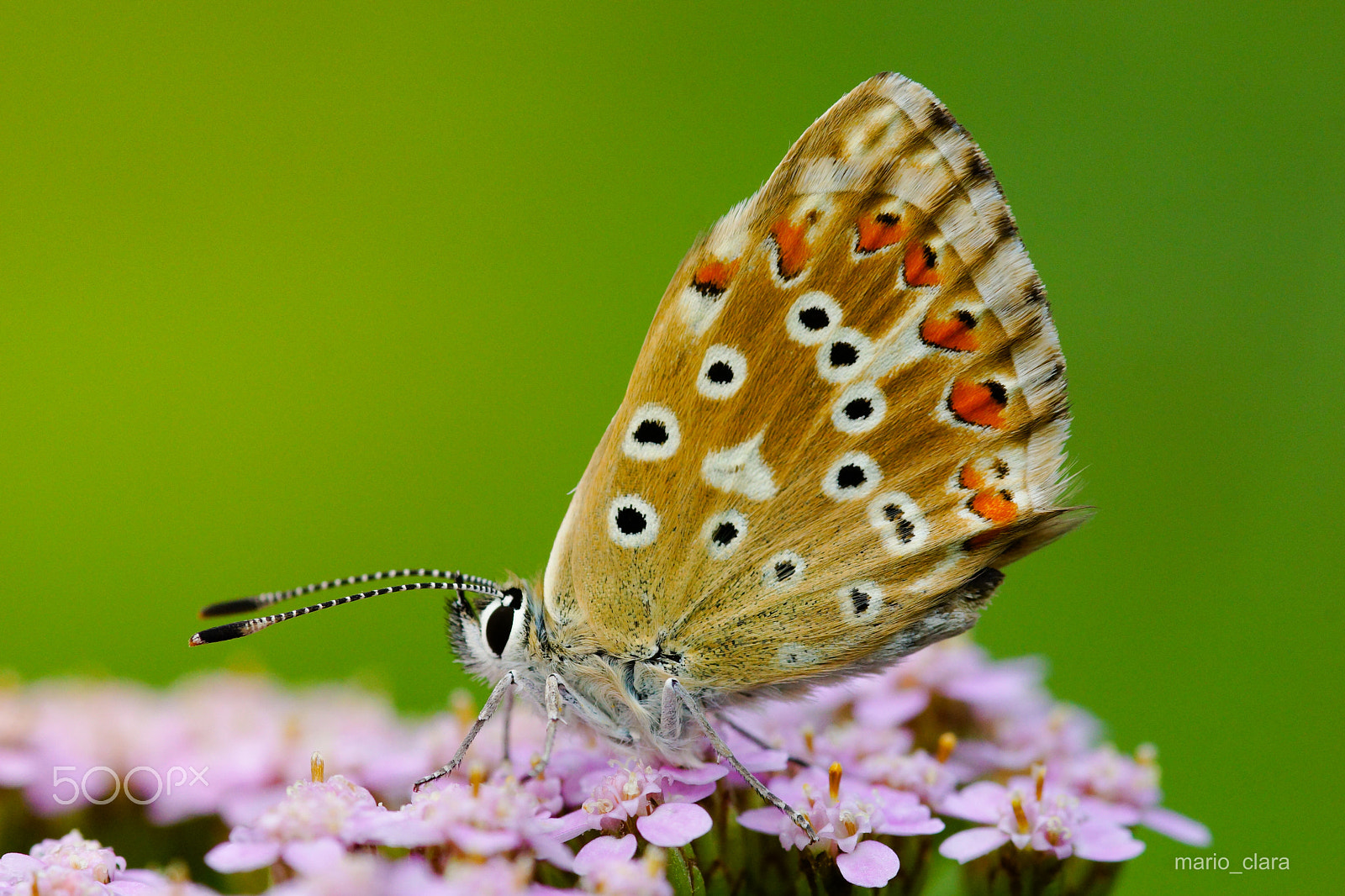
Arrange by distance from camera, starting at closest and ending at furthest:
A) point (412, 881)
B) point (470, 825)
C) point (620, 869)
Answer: point (412, 881), point (620, 869), point (470, 825)

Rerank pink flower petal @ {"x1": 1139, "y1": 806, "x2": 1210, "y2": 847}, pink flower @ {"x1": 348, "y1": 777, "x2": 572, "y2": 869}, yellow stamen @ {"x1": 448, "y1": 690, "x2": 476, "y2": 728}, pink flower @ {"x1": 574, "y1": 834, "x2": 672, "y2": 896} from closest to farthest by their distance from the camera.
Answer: pink flower @ {"x1": 574, "y1": 834, "x2": 672, "y2": 896}, pink flower @ {"x1": 348, "y1": 777, "x2": 572, "y2": 869}, pink flower petal @ {"x1": 1139, "y1": 806, "x2": 1210, "y2": 847}, yellow stamen @ {"x1": 448, "y1": 690, "x2": 476, "y2": 728}

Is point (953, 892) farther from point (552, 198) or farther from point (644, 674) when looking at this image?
point (552, 198)

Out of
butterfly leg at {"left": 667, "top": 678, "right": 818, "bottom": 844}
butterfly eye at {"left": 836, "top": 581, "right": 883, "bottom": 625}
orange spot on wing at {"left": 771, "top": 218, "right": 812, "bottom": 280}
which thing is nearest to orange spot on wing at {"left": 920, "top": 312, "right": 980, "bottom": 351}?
orange spot on wing at {"left": 771, "top": 218, "right": 812, "bottom": 280}

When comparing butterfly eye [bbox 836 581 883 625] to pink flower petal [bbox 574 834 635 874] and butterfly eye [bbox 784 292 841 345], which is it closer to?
butterfly eye [bbox 784 292 841 345]

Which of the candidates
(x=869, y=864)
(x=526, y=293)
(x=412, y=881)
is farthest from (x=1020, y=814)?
(x=526, y=293)

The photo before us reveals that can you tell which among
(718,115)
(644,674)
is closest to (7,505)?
(718,115)

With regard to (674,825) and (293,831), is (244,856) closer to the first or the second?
(293,831)
